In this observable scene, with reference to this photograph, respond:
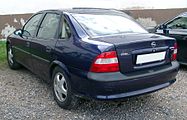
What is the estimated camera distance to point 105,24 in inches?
162

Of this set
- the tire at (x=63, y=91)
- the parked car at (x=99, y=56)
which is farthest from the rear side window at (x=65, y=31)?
the tire at (x=63, y=91)

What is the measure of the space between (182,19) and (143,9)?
478 centimetres

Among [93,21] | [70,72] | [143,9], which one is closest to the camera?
[70,72]

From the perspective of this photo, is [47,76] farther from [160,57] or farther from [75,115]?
[160,57]

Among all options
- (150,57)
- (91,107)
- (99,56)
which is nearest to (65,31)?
(99,56)

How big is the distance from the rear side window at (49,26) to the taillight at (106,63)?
3.79ft

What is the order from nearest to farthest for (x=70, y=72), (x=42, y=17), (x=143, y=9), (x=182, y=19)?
(x=70, y=72) < (x=42, y=17) < (x=182, y=19) < (x=143, y=9)

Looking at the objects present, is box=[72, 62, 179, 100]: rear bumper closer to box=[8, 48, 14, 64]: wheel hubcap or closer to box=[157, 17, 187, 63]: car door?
box=[157, 17, 187, 63]: car door

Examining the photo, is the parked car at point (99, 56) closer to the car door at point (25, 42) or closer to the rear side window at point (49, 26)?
the rear side window at point (49, 26)

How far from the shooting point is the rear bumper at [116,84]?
340 cm

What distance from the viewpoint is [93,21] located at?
13.5 ft

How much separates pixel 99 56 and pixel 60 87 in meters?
0.97

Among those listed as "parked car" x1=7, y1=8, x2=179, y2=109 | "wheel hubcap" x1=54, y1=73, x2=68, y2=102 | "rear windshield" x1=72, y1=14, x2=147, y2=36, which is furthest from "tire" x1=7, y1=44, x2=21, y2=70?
"rear windshield" x1=72, y1=14, x2=147, y2=36

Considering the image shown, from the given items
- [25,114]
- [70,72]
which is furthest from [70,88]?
[25,114]
